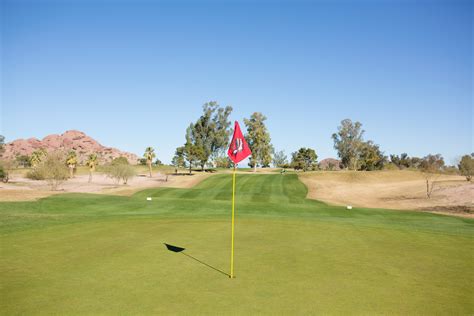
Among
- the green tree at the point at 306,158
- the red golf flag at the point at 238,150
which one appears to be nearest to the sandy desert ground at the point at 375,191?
the red golf flag at the point at 238,150

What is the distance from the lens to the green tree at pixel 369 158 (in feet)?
329

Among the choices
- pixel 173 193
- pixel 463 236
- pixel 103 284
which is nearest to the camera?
pixel 103 284

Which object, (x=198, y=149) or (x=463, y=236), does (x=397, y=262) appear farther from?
(x=198, y=149)

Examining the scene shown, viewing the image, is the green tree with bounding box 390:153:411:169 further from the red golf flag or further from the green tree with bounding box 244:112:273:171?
the red golf flag

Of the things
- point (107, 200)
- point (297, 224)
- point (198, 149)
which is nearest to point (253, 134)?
point (198, 149)

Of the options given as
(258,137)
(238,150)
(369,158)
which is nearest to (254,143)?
(258,137)

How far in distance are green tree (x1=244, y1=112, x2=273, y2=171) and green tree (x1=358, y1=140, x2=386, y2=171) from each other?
30261mm

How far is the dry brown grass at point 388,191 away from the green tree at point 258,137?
117 ft

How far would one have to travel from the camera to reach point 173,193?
4950 cm

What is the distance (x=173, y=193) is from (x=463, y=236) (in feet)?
127

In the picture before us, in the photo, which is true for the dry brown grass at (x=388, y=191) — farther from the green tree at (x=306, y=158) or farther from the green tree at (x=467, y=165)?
the green tree at (x=306, y=158)

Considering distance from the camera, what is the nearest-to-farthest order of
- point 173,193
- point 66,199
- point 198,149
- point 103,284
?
point 103,284, point 66,199, point 173,193, point 198,149

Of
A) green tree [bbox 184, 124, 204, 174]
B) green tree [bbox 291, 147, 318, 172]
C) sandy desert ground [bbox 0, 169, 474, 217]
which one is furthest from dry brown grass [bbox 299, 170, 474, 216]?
green tree [bbox 291, 147, 318, 172]

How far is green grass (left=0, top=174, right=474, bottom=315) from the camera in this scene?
711 centimetres
